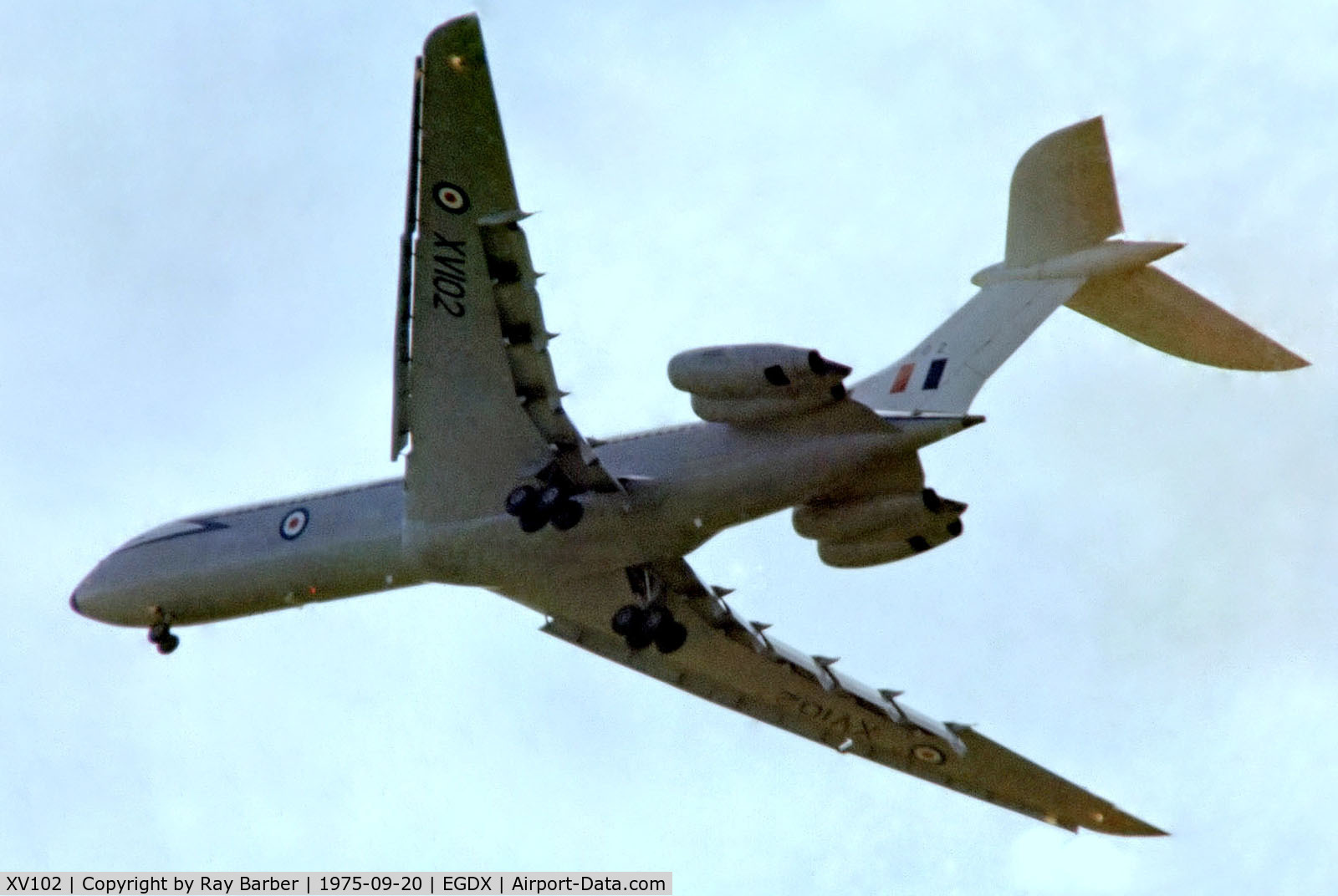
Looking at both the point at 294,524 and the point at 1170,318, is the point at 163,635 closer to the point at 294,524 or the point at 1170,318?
the point at 294,524

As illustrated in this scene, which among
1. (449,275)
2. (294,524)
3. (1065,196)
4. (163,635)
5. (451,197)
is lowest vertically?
(163,635)

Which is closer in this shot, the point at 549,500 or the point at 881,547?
the point at 549,500

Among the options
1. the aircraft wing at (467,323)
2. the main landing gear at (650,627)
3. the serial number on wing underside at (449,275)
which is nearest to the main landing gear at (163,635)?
the aircraft wing at (467,323)

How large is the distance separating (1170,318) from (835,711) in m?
11.2

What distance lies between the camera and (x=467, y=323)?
99.8ft

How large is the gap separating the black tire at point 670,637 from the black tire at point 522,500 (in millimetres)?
3243

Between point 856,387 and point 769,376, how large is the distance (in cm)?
308

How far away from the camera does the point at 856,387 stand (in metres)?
32.6

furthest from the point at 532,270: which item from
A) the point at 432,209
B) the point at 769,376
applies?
the point at 769,376

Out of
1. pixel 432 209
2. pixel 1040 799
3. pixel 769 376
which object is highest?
pixel 432 209

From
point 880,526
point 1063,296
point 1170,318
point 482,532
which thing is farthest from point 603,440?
point 1170,318

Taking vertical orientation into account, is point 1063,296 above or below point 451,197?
below

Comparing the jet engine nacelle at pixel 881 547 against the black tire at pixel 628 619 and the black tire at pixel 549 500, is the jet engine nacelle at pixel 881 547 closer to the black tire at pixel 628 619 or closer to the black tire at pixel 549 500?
the black tire at pixel 628 619

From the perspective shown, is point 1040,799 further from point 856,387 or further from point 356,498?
point 356,498
